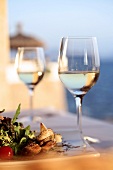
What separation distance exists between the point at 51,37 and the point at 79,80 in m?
22.2

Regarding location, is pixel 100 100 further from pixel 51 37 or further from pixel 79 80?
pixel 79 80

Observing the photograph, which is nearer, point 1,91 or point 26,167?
point 26,167

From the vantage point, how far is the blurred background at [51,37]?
20.9ft

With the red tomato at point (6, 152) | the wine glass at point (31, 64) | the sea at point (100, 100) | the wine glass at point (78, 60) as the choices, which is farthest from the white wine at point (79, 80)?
the sea at point (100, 100)

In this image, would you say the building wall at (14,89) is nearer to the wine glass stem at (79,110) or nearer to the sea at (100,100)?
the wine glass stem at (79,110)

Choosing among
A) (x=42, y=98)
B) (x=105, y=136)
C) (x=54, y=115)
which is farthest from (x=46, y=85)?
(x=105, y=136)

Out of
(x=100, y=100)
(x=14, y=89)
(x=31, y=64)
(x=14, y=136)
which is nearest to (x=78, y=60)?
(x=14, y=136)

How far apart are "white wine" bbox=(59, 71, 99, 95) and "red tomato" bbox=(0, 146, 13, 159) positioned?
0.77 ft

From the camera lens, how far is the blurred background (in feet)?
20.9

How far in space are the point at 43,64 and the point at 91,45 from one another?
420 millimetres

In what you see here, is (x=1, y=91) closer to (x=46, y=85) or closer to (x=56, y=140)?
(x=46, y=85)

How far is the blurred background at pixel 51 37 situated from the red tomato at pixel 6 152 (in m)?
0.43

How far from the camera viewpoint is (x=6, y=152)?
3.35 feet

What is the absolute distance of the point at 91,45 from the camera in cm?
117
